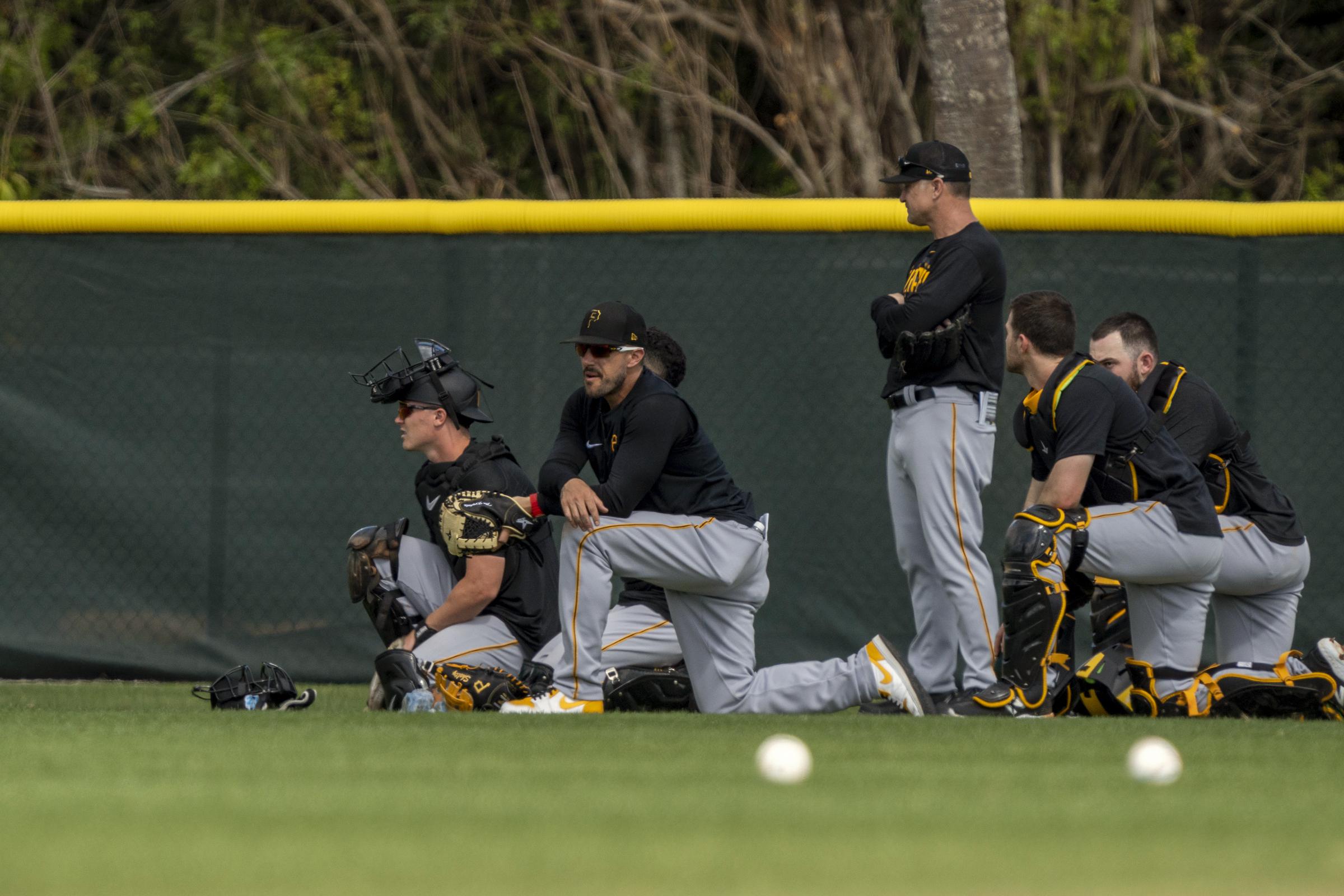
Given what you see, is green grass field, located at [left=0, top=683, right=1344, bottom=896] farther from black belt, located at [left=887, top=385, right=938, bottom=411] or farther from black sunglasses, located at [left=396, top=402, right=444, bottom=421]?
black sunglasses, located at [left=396, top=402, right=444, bottom=421]

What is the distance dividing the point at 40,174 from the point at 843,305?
7503 mm

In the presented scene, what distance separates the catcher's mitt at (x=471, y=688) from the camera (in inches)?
245

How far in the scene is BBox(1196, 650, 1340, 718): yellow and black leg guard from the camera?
613 centimetres

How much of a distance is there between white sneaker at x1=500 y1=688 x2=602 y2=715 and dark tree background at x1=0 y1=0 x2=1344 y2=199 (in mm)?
6094

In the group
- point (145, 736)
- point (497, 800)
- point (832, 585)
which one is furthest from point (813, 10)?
point (497, 800)

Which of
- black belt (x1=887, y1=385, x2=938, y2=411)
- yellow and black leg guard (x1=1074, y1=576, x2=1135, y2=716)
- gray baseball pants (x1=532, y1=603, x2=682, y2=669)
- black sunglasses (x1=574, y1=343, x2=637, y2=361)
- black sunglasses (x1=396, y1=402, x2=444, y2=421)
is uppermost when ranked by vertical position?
black sunglasses (x1=574, y1=343, x2=637, y2=361)

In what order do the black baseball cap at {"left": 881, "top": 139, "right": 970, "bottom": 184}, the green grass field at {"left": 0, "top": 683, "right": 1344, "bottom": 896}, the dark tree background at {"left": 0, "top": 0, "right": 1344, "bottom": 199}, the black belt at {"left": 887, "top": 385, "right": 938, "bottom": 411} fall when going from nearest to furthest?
the green grass field at {"left": 0, "top": 683, "right": 1344, "bottom": 896} < the black belt at {"left": 887, "top": 385, "right": 938, "bottom": 411} < the black baseball cap at {"left": 881, "top": 139, "right": 970, "bottom": 184} < the dark tree background at {"left": 0, "top": 0, "right": 1344, "bottom": 199}

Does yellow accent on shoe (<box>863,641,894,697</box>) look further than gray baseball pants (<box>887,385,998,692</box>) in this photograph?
No

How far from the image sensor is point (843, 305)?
780cm

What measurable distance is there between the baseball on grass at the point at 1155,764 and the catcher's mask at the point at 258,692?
128 inches

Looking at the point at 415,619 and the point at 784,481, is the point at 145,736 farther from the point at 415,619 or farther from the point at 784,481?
the point at 784,481

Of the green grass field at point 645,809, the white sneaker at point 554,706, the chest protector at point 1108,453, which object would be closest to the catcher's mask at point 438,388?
the white sneaker at point 554,706

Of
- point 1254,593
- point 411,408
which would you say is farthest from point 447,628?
point 1254,593

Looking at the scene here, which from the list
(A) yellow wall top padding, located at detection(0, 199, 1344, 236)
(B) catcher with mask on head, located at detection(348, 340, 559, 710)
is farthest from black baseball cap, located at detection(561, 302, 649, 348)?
(A) yellow wall top padding, located at detection(0, 199, 1344, 236)
